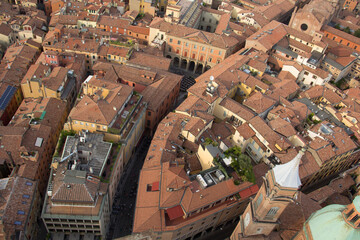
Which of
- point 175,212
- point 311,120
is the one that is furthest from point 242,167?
point 311,120

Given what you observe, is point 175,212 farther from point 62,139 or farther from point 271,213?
point 62,139

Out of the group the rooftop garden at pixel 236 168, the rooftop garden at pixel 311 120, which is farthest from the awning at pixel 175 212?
the rooftop garden at pixel 311 120

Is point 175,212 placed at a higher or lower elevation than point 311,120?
lower

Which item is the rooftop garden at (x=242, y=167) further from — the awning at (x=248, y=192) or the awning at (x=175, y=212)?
the awning at (x=175, y=212)

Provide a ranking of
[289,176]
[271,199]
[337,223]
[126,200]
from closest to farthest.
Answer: [337,223]
[289,176]
[271,199]
[126,200]

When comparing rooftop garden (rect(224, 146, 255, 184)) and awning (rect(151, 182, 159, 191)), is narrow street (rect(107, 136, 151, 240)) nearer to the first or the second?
awning (rect(151, 182, 159, 191))

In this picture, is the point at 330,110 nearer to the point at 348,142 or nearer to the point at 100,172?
the point at 348,142

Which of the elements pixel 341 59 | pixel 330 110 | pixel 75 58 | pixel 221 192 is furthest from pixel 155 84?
pixel 341 59
